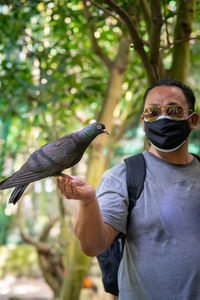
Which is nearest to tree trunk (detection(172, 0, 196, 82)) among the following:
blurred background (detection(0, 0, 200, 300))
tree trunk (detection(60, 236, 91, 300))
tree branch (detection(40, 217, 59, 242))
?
blurred background (detection(0, 0, 200, 300))

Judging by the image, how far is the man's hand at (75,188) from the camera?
2.59 feet

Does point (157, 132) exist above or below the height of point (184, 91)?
below

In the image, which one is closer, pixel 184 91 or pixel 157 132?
pixel 157 132

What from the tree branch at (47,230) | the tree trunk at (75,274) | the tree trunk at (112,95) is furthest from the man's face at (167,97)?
the tree branch at (47,230)

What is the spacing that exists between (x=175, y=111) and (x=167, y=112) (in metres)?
0.02

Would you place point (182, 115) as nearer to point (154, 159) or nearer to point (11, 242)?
point (154, 159)

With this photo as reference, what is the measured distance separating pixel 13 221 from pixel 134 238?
13.6 ft

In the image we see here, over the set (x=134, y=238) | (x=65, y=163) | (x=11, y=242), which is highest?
(x=65, y=163)

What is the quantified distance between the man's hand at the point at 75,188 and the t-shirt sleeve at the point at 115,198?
0.67ft

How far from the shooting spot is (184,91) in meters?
1.17

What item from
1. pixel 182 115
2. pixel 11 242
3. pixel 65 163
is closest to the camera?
pixel 65 163

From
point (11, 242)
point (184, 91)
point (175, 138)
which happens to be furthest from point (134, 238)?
point (11, 242)

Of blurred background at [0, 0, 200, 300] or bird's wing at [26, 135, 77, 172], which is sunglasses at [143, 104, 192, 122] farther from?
bird's wing at [26, 135, 77, 172]

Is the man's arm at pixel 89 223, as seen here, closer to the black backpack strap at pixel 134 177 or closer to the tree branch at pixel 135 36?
the black backpack strap at pixel 134 177
